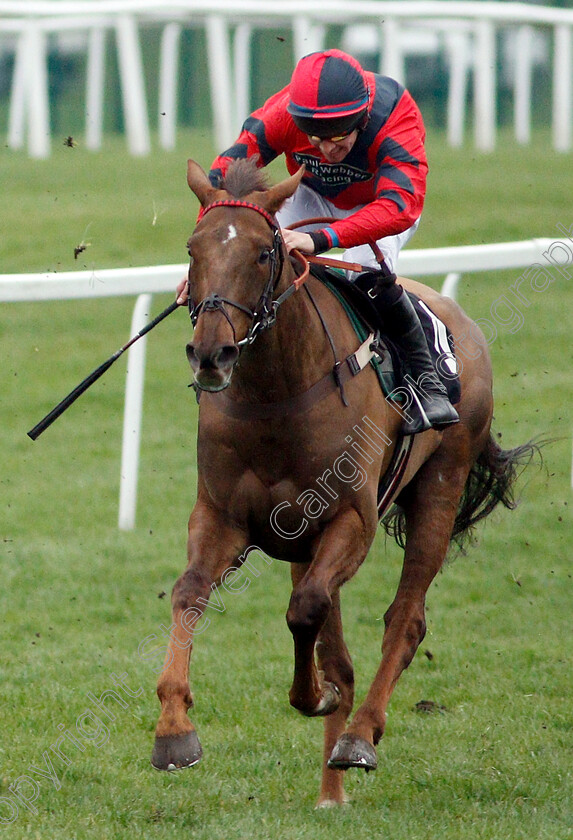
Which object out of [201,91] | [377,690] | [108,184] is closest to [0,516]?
[377,690]

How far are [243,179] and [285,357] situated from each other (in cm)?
50

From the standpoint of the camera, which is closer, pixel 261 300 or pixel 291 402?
pixel 261 300

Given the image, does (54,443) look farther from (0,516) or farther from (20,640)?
(20,640)

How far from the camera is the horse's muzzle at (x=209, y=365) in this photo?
3010 mm

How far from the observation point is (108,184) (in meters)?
13.0

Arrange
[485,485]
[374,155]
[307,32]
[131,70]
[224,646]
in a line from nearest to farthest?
[374,155]
[485,485]
[224,646]
[131,70]
[307,32]

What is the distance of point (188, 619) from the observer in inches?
139

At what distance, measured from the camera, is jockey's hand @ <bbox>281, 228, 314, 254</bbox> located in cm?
355

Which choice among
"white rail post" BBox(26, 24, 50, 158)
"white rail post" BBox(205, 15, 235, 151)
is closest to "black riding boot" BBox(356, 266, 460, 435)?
"white rail post" BBox(205, 15, 235, 151)

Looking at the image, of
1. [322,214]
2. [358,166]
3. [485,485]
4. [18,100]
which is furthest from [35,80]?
[358,166]

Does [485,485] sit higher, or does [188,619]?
[188,619]

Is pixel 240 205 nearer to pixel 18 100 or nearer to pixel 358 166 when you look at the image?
pixel 358 166

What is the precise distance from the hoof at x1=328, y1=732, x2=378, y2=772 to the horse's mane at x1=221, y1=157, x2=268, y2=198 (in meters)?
1.60

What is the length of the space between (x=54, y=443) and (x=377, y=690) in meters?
4.50
